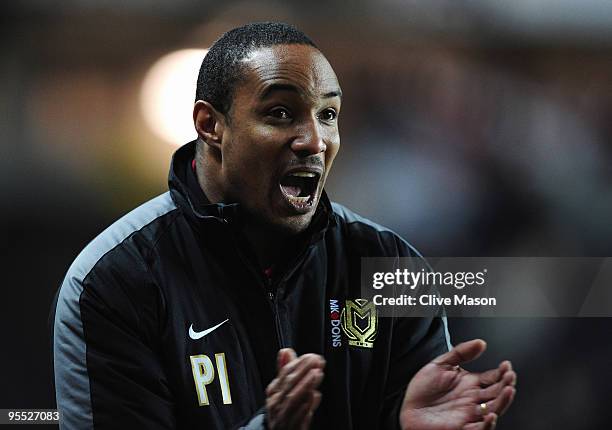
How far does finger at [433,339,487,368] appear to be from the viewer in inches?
52.9

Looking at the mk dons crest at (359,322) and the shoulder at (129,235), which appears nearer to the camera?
the shoulder at (129,235)

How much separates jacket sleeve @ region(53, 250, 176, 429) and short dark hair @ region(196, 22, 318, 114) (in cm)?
34

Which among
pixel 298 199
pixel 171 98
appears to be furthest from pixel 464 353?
pixel 171 98

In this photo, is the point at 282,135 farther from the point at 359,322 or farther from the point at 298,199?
the point at 359,322

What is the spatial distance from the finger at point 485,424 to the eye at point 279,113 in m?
0.60

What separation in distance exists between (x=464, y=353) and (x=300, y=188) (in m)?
0.41

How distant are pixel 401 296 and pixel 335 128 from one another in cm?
36

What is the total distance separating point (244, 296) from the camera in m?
1.49

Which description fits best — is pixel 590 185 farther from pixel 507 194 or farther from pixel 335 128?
pixel 335 128

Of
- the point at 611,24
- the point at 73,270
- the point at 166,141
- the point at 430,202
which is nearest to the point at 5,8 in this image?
the point at 166,141

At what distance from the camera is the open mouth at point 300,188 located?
1470 millimetres
